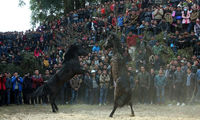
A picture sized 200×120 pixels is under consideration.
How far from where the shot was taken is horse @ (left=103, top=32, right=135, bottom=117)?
1221 cm

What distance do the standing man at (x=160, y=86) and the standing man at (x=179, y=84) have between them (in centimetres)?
70

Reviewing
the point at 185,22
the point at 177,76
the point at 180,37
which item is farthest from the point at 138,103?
the point at 185,22

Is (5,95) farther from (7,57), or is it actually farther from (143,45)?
(143,45)

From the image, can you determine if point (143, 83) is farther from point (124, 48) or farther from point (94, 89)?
point (124, 48)

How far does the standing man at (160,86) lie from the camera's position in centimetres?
1742

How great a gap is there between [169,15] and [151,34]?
2.08m

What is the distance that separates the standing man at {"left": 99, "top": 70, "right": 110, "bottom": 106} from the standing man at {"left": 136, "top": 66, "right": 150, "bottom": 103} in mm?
1872

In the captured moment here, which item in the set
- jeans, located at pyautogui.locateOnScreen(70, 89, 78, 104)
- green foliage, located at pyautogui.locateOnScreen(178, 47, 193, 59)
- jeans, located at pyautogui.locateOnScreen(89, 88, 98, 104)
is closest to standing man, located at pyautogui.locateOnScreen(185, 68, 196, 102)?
green foliage, located at pyautogui.locateOnScreen(178, 47, 193, 59)

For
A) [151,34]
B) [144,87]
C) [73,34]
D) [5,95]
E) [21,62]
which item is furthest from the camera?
[73,34]

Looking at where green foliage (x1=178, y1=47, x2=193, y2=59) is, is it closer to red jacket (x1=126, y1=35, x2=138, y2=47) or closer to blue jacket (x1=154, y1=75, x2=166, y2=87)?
red jacket (x1=126, y1=35, x2=138, y2=47)

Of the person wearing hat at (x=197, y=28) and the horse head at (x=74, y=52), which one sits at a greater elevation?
the person wearing hat at (x=197, y=28)

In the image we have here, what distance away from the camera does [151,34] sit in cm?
2366

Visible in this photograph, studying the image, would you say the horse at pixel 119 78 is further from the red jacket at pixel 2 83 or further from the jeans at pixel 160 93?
the red jacket at pixel 2 83

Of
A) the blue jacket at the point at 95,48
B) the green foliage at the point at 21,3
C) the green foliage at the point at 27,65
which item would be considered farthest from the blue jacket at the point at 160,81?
the green foliage at the point at 21,3
